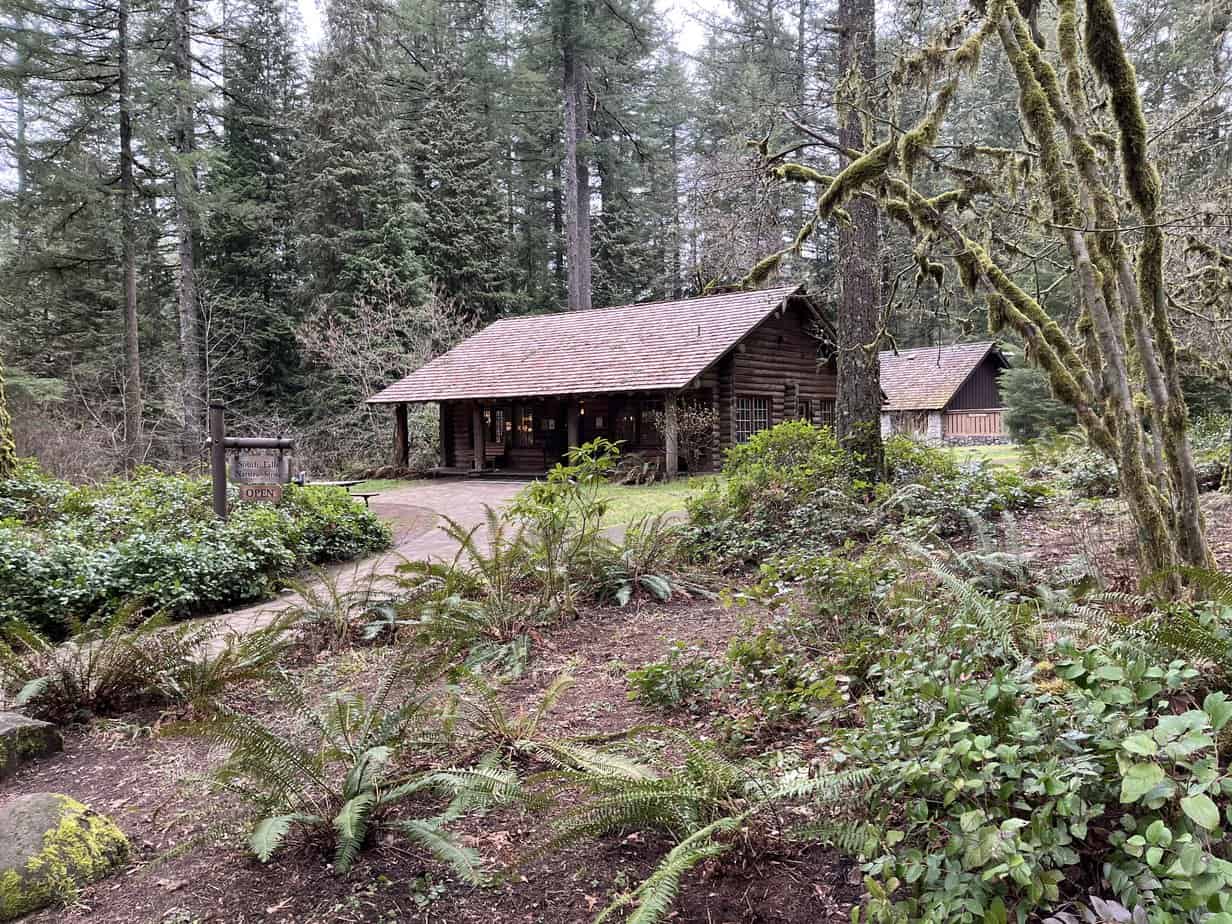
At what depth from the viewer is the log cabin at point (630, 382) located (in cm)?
1806

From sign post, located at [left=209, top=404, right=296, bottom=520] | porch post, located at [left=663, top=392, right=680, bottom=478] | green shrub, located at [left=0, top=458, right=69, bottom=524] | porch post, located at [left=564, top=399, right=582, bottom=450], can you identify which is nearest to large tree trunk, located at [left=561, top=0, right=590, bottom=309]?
porch post, located at [left=564, top=399, right=582, bottom=450]

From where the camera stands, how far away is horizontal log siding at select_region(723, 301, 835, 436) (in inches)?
746

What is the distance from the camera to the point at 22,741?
3.60 metres

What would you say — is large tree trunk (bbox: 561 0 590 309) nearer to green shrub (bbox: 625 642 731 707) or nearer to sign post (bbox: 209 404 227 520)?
sign post (bbox: 209 404 227 520)

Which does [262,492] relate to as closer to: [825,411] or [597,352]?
[597,352]

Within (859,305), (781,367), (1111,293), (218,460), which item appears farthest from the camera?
(781,367)

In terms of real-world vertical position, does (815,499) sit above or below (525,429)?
below

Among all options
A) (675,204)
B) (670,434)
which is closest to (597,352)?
(670,434)

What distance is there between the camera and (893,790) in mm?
1943

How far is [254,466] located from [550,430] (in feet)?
39.3

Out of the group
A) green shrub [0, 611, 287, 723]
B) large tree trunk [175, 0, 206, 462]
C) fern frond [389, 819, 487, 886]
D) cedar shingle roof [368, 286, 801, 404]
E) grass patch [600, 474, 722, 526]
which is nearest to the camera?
fern frond [389, 819, 487, 886]

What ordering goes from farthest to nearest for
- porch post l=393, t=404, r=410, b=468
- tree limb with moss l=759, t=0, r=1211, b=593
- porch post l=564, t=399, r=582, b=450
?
porch post l=393, t=404, r=410, b=468 → porch post l=564, t=399, r=582, b=450 → tree limb with moss l=759, t=0, r=1211, b=593

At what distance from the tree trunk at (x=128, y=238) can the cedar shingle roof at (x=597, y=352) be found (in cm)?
594

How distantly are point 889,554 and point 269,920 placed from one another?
3616mm
